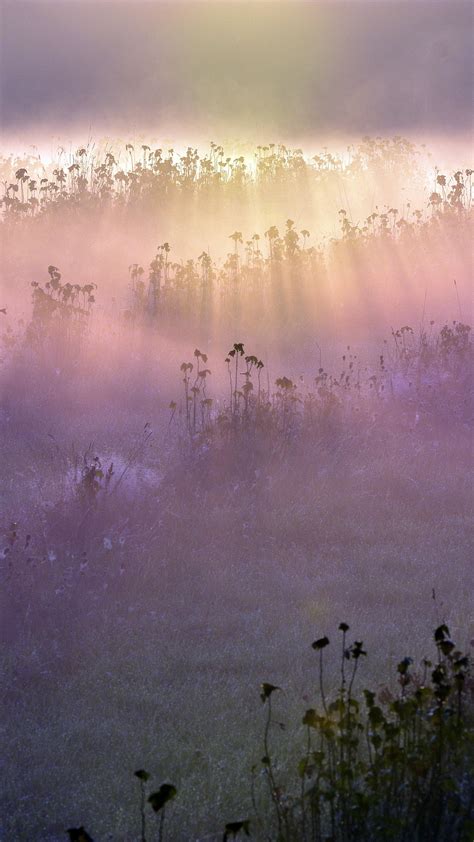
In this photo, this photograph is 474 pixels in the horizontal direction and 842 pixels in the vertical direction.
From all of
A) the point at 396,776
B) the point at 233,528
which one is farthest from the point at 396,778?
Answer: the point at 233,528

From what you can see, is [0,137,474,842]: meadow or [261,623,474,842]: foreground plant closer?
[261,623,474,842]: foreground plant

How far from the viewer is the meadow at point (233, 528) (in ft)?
12.7

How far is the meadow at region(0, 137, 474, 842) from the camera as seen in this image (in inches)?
153

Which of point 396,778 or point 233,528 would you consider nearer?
point 396,778

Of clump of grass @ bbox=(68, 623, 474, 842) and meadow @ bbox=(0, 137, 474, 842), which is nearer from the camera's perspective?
clump of grass @ bbox=(68, 623, 474, 842)

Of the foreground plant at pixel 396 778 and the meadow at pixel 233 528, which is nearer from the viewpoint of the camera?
the foreground plant at pixel 396 778

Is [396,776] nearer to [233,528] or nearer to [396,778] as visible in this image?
[396,778]

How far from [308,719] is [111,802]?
1.65 meters

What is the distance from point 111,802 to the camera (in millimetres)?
4055

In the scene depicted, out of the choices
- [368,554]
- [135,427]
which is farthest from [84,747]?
[135,427]

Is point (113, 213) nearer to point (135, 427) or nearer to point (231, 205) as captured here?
point (231, 205)

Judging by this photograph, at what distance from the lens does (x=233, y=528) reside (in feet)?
23.5

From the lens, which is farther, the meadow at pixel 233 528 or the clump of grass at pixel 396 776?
the meadow at pixel 233 528

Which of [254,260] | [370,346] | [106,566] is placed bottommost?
[106,566]
